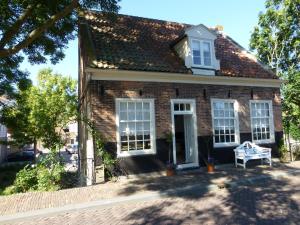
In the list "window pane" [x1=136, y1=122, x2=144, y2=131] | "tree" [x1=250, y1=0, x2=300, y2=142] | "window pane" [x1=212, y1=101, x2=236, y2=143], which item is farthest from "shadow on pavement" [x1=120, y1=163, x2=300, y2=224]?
"tree" [x1=250, y1=0, x2=300, y2=142]

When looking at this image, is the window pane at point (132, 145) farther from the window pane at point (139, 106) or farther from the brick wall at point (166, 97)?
the window pane at point (139, 106)

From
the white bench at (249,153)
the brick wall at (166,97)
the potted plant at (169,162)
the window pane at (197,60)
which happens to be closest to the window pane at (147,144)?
the brick wall at (166,97)

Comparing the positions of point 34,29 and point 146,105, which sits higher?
point 34,29

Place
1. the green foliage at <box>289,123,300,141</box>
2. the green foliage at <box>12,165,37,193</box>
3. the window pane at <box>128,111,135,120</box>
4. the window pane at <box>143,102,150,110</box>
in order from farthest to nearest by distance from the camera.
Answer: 1. the green foliage at <box>289,123,300,141</box>
2. the window pane at <box>143,102,150,110</box>
3. the window pane at <box>128,111,135,120</box>
4. the green foliage at <box>12,165,37,193</box>

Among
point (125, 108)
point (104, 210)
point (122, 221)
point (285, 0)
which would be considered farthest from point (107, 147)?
point (285, 0)

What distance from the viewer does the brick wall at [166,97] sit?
11.6 m

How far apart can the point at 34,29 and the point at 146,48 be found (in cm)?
515

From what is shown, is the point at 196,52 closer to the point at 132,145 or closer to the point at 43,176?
the point at 132,145

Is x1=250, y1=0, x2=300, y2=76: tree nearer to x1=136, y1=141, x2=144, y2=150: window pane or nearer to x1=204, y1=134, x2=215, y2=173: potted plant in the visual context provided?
x1=204, y1=134, x2=215, y2=173: potted plant

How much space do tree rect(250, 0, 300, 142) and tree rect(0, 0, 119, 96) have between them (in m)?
15.8

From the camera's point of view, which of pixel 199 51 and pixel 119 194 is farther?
pixel 199 51

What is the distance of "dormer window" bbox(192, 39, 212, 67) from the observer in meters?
14.1

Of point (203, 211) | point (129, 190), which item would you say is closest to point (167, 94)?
point (129, 190)

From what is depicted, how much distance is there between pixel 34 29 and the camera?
12977 millimetres
